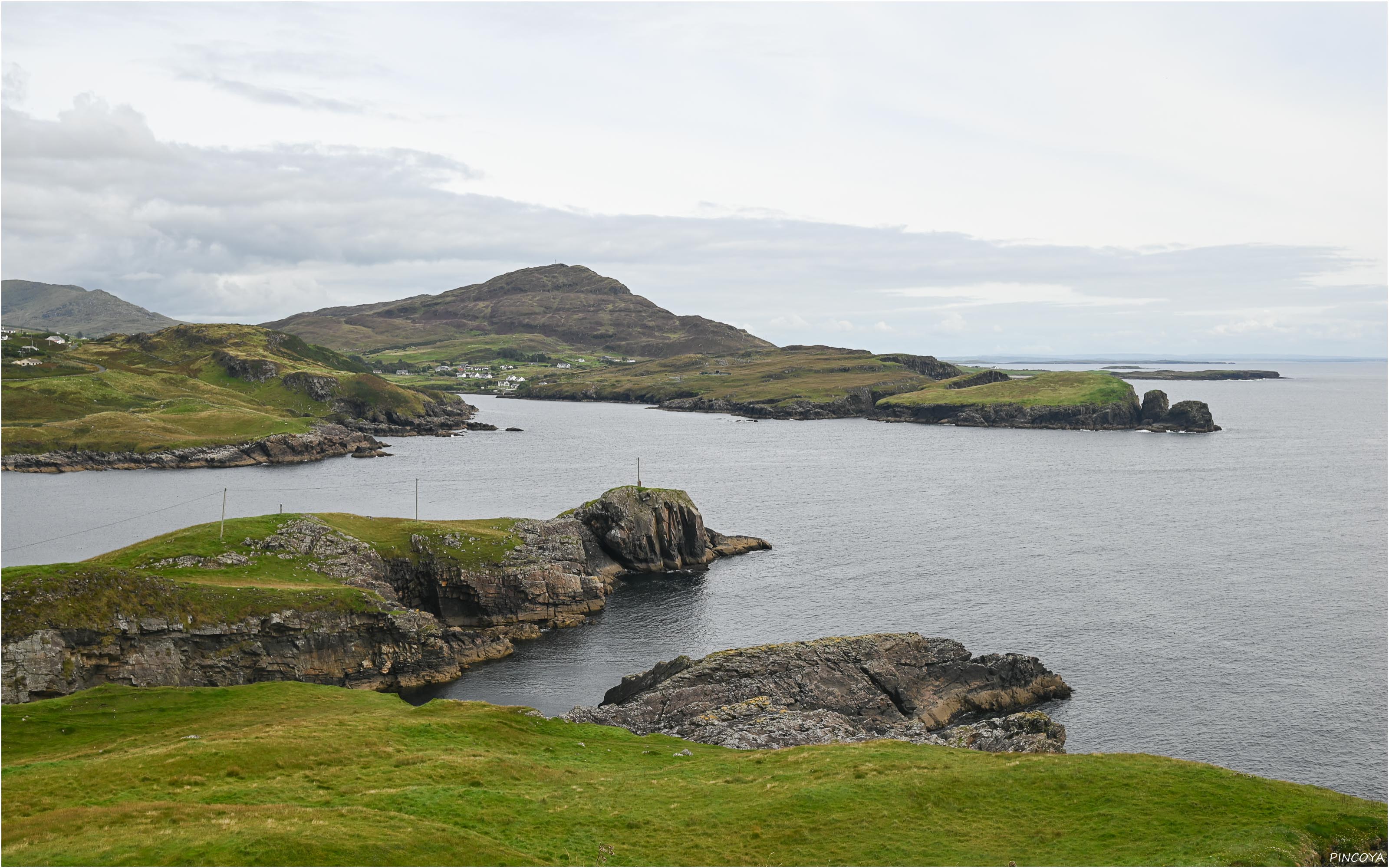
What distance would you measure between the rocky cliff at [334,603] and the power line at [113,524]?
44164 mm

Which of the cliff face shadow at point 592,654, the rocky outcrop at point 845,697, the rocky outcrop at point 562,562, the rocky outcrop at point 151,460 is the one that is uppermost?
the rocky outcrop at point 151,460

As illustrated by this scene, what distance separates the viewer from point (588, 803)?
1441 inches

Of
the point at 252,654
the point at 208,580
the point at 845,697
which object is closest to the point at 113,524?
the point at 208,580

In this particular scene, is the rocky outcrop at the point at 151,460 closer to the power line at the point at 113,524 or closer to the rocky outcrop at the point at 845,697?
the power line at the point at 113,524

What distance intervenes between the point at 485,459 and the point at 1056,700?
15297cm

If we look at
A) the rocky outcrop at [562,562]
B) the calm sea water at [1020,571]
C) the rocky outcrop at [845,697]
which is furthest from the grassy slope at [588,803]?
the rocky outcrop at [562,562]

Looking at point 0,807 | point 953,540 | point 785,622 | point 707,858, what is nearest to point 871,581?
point 785,622

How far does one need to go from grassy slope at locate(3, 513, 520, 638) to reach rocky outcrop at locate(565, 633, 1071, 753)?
2834 cm

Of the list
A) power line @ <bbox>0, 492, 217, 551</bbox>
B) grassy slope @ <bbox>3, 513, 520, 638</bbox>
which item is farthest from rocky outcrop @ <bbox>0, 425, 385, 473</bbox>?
grassy slope @ <bbox>3, 513, 520, 638</bbox>

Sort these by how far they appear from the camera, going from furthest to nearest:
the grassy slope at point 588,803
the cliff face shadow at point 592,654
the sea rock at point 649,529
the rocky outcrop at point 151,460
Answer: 1. the rocky outcrop at point 151,460
2. the sea rock at point 649,529
3. the cliff face shadow at point 592,654
4. the grassy slope at point 588,803

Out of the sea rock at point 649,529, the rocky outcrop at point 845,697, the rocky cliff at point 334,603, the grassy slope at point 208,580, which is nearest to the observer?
the rocky outcrop at point 845,697

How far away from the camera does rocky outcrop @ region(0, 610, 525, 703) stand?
58.2 meters

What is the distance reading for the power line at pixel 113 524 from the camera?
112m

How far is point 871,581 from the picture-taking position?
10025 cm
